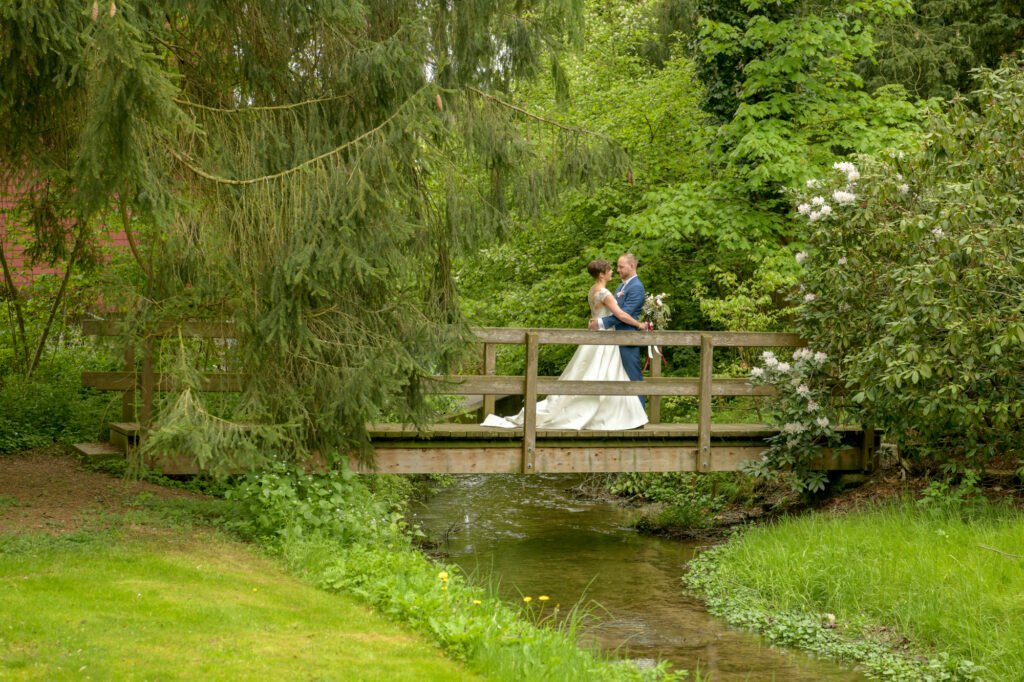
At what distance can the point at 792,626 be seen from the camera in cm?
854

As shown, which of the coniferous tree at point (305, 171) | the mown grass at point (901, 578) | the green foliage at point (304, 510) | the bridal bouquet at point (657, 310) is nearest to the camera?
the mown grass at point (901, 578)

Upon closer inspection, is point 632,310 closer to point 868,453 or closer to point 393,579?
point 868,453

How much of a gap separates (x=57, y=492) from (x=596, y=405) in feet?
17.4

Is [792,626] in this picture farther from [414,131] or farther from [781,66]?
[781,66]

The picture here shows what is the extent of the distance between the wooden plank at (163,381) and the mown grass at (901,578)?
14.9ft

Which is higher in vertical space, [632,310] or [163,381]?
[632,310]

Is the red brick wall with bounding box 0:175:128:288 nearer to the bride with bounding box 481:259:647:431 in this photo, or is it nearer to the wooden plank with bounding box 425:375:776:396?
the wooden plank with bounding box 425:375:776:396

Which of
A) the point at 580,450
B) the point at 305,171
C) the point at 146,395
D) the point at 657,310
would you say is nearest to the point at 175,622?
the point at 305,171

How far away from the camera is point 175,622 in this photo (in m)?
6.02

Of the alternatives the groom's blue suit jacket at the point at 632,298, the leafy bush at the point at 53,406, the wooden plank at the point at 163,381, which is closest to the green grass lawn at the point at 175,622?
the wooden plank at the point at 163,381

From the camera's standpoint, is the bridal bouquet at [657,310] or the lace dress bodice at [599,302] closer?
the lace dress bodice at [599,302]

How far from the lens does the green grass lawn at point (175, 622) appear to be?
211 inches

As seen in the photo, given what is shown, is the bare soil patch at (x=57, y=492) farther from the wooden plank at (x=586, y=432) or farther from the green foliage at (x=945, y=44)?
the green foliage at (x=945, y=44)

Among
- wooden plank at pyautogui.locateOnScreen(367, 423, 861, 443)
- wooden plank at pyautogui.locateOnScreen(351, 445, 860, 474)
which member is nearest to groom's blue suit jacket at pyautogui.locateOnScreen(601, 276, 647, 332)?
wooden plank at pyautogui.locateOnScreen(367, 423, 861, 443)
